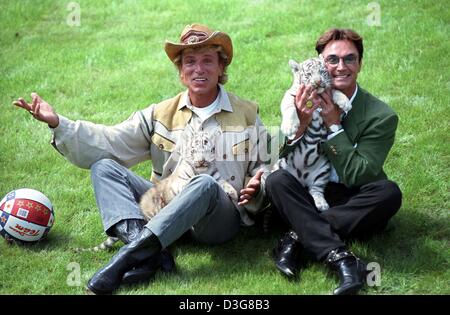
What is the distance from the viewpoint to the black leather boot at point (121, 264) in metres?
5.08

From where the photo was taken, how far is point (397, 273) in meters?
5.29

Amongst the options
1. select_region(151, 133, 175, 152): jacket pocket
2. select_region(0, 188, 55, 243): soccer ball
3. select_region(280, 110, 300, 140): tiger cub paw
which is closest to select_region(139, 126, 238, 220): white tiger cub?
select_region(151, 133, 175, 152): jacket pocket

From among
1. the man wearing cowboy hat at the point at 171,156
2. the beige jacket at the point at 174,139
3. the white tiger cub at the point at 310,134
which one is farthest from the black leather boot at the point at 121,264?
the white tiger cub at the point at 310,134

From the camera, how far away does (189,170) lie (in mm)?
5609

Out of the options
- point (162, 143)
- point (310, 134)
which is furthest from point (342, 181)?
point (162, 143)

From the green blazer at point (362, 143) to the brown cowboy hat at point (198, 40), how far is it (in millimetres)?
958

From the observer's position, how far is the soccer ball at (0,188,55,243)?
5.76 m

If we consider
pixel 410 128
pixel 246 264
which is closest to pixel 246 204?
pixel 246 264

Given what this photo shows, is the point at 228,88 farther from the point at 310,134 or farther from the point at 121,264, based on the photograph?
the point at 121,264

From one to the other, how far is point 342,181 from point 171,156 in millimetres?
1396

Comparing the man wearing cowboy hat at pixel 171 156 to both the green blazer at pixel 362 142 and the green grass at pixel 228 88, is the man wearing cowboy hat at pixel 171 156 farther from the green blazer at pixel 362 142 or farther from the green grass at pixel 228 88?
the green blazer at pixel 362 142
